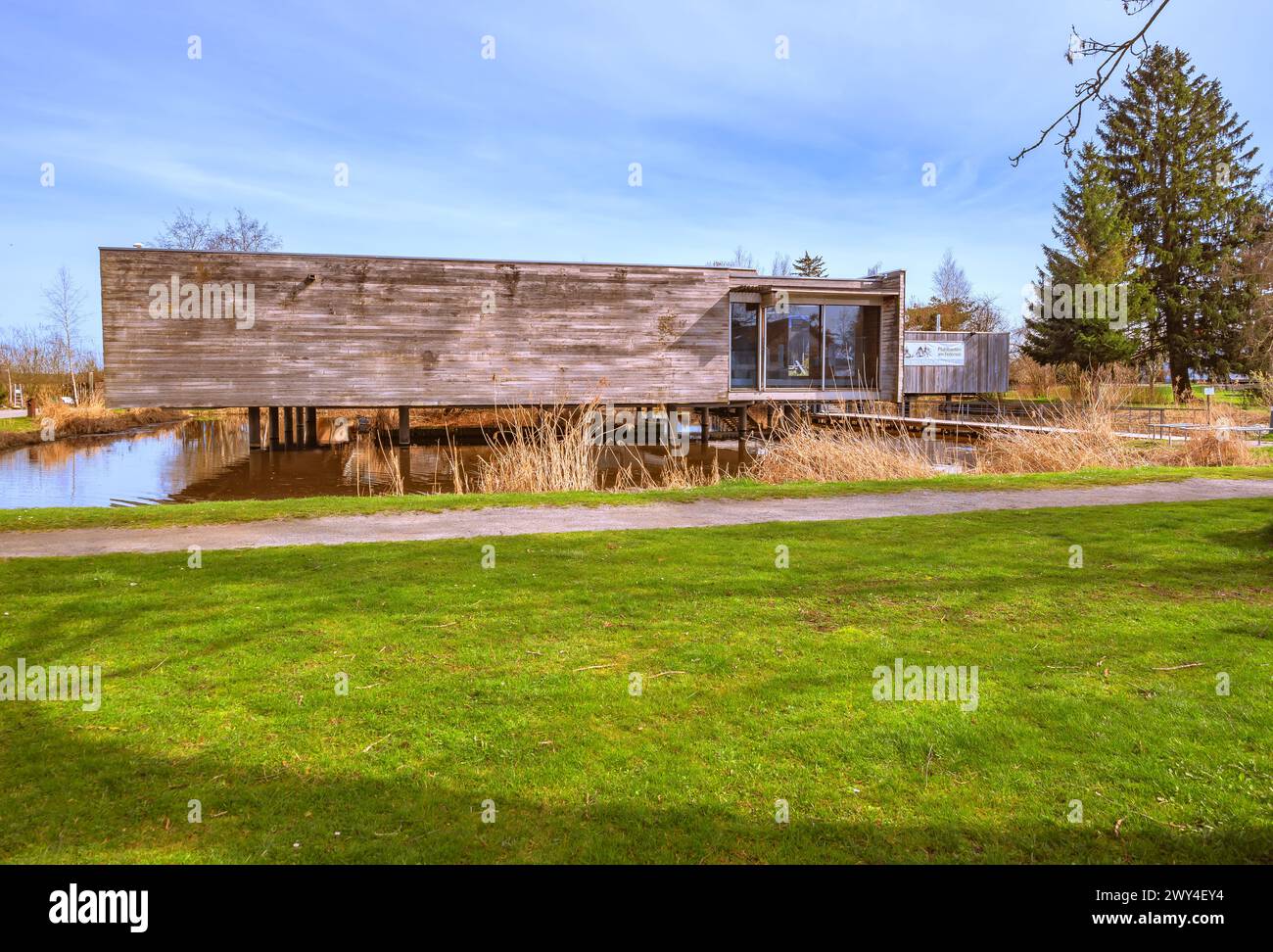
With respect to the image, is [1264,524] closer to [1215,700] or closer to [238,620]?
[1215,700]

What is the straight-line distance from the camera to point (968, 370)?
129 feet

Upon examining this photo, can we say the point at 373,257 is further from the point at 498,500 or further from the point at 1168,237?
the point at 1168,237

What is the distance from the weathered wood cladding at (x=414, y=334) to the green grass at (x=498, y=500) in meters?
10.5

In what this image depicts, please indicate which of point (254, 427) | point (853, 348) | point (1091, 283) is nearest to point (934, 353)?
point (1091, 283)

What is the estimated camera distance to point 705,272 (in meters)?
24.8

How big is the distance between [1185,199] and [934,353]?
19252 mm

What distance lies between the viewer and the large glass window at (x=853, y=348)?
26.5m

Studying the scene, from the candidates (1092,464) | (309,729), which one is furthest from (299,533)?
(1092,464)

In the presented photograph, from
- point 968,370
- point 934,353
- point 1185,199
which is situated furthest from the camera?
point 1185,199

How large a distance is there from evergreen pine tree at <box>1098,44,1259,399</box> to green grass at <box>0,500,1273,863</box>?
46.1 metres

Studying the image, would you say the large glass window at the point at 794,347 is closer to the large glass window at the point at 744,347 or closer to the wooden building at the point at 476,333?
the wooden building at the point at 476,333

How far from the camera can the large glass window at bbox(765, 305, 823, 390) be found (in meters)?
26.0

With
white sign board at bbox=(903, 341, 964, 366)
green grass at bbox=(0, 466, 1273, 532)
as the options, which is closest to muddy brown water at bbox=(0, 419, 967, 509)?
green grass at bbox=(0, 466, 1273, 532)

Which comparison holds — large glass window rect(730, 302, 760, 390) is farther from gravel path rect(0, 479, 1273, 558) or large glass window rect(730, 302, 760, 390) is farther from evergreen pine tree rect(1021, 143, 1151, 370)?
evergreen pine tree rect(1021, 143, 1151, 370)
